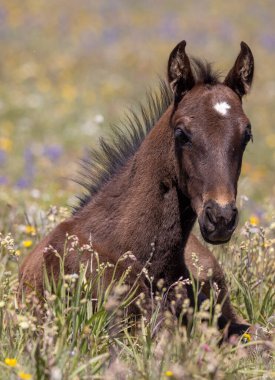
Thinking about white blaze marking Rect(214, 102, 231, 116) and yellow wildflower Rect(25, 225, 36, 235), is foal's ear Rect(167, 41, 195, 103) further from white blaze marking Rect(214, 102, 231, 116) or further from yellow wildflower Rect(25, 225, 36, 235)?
yellow wildflower Rect(25, 225, 36, 235)

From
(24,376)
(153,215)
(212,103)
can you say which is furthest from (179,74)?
(24,376)

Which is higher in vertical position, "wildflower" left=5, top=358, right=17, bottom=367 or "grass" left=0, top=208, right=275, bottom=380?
"grass" left=0, top=208, right=275, bottom=380

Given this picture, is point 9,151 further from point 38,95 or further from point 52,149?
point 38,95

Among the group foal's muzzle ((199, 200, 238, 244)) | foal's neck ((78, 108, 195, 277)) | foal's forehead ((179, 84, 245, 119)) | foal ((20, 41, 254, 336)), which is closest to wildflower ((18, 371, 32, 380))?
foal ((20, 41, 254, 336))

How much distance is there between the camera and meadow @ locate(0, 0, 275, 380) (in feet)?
14.1

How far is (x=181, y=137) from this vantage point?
205 inches

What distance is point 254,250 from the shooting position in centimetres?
636

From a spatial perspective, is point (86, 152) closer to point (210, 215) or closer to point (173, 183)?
point (173, 183)

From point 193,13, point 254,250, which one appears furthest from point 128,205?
point 193,13

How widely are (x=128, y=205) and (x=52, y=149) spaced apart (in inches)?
291

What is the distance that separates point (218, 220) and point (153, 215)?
29.1 inches

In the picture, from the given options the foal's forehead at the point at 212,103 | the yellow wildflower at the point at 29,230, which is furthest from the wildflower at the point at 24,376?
the yellow wildflower at the point at 29,230

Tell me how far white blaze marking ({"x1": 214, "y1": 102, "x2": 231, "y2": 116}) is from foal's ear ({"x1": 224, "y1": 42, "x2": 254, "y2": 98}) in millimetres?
425

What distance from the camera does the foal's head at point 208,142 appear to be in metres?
4.84
